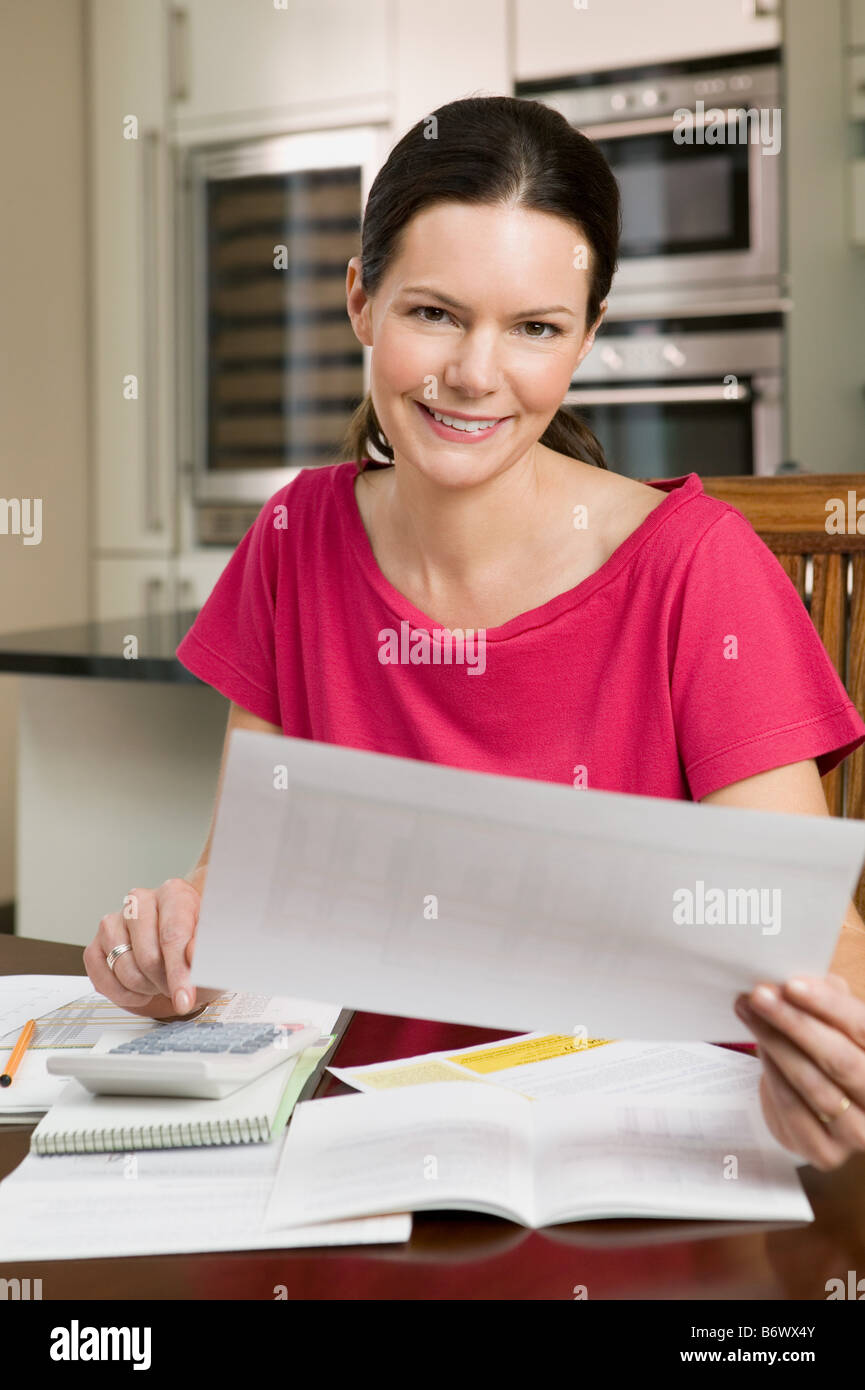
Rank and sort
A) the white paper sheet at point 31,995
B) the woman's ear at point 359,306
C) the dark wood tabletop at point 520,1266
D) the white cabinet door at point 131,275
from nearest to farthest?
the dark wood tabletop at point 520,1266 → the white paper sheet at point 31,995 → the woman's ear at point 359,306 → the white cabinet door at point 131,275

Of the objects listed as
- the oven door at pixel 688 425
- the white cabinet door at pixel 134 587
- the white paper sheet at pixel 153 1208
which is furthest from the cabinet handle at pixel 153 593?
the white paper sheet at pixel 153 1208

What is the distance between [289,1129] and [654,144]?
260 cm

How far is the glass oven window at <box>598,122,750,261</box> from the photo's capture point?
277 centimetres

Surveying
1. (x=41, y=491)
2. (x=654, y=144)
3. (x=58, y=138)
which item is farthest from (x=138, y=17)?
(x=654, y=144)

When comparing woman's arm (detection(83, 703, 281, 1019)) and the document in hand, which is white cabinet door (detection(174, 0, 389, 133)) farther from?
the document in hand

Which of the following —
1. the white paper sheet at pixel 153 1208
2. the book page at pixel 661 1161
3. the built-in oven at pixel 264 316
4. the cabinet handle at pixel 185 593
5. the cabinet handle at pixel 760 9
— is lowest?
the white paper sheet at pixel 153 1208

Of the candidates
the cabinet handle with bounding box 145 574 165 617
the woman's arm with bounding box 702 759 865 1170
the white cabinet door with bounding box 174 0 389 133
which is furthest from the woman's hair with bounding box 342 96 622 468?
the cabinet handle with bounding box 145 574 165 617

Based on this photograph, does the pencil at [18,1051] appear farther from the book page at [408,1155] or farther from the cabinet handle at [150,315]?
the cabinet handle at [150,315]

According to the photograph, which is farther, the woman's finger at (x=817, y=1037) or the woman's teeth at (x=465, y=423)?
the woman's teeth at (x=465, y=423)

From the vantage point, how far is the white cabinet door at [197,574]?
3.48 m

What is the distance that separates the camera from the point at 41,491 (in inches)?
139

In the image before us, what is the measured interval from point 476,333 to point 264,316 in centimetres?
254

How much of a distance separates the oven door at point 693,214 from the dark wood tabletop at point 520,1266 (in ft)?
8.09
